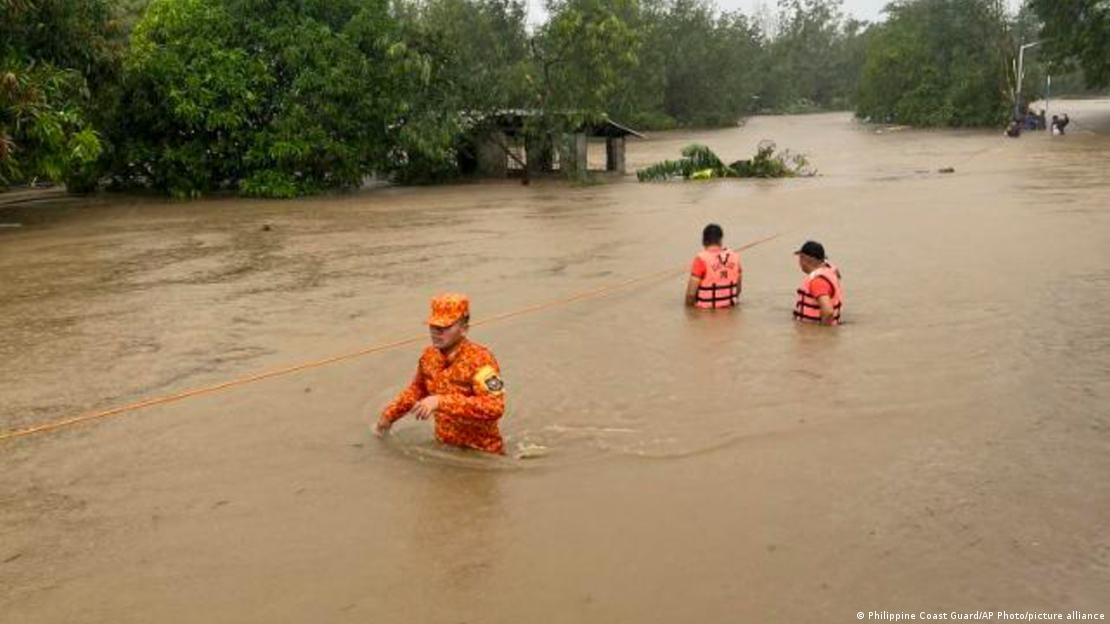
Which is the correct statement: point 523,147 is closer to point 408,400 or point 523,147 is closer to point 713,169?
point 713,169

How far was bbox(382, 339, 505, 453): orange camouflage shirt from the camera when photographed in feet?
17.8

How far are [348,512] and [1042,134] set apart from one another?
43.6m

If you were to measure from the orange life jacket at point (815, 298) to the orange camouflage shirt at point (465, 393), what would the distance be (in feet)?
13.9

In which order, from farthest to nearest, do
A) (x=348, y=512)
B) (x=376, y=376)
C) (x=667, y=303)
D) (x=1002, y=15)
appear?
(x=1002, y=15) → (x=667, y=303) → (x=376, y=376) → (x=348, y=512)

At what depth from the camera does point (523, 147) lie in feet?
92.6

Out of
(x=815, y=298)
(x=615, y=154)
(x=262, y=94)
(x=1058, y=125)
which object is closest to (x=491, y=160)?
(x=615, y=154)

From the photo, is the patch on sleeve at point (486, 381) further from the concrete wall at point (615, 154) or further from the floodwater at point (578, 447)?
the concrete wall at point (615, 154)

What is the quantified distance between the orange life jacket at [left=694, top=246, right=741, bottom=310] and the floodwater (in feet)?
0.74

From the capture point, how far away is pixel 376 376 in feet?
25.7

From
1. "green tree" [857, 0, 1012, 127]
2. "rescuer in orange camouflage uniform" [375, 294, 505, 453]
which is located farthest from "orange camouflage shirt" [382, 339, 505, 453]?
"green tree" [857, 0, 1012, 127]

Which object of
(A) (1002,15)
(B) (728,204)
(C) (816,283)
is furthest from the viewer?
(A) (1002,15)

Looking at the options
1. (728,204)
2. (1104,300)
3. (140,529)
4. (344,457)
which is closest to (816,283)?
(1104,300)

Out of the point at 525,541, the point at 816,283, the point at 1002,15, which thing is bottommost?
the point at 525,541

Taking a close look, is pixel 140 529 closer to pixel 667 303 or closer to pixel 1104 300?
pixel 667 303
